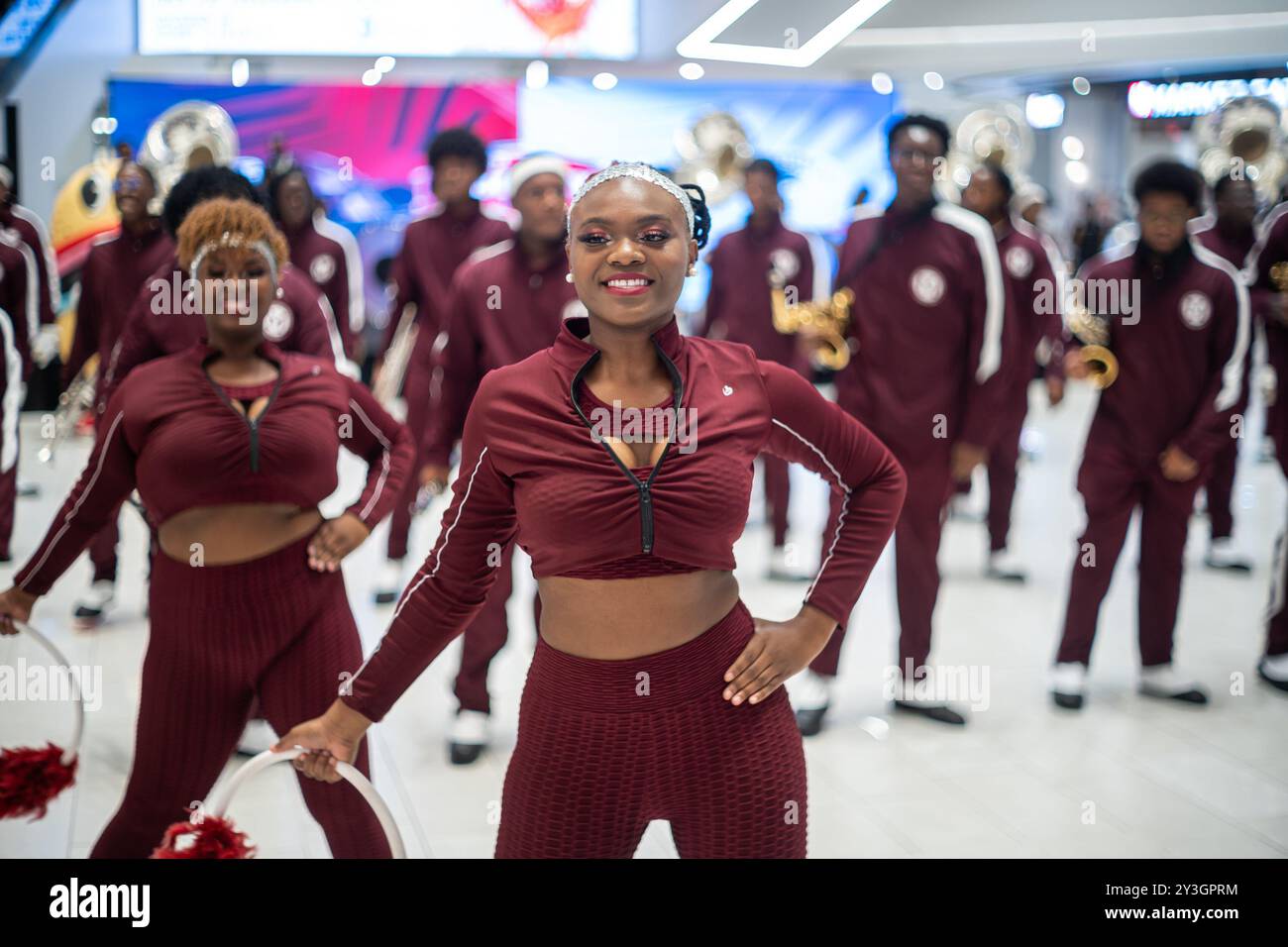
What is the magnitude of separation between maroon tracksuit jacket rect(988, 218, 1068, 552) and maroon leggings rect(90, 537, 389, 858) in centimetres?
390

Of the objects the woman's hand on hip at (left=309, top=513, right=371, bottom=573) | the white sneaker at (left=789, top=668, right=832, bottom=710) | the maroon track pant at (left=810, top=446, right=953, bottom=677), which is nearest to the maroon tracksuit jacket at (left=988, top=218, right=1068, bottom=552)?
the maroon track pant at (left=810, top=446, right=953, bottom=677)

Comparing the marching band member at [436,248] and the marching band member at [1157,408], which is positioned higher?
the marching band member at [436,248]

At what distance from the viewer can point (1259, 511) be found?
7.80 m

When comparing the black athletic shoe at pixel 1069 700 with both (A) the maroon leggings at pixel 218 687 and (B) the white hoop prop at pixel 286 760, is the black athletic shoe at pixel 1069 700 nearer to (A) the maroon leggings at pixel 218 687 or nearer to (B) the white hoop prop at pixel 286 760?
(A) the maroon leggings at pixel 218 687

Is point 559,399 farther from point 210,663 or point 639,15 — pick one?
point 639,15

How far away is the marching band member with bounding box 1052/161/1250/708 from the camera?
4199mm

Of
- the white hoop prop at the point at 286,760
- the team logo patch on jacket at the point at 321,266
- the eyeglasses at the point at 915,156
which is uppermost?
the team logo patch on jacket at the point at 321,266

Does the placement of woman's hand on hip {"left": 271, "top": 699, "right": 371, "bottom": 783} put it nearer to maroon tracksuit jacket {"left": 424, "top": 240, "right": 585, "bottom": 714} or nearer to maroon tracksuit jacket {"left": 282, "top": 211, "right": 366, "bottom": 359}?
maroon tracksuit jacket {"left": 424, "top": 240, "right": 585, "bottom": 714}

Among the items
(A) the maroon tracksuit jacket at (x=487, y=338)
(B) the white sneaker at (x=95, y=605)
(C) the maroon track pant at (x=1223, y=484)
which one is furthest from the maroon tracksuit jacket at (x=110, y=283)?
(C) the maroon track pant at (x=1223, y=484)

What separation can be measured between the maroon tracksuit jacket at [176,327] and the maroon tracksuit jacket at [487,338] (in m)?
0.38

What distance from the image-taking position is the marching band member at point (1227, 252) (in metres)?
5.99

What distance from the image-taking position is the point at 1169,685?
4512mm

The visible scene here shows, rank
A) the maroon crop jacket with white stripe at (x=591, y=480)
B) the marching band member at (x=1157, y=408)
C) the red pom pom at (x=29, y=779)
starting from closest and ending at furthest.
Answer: the maroon crop jacket with white stripe at (x=591, y=480), the red pom pom at (x=29, y=779), the marching band member at (x=1157, y=408)
